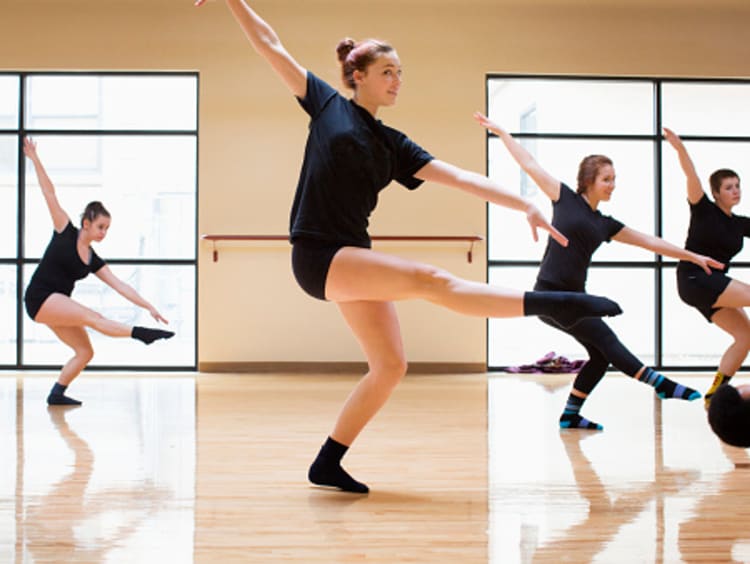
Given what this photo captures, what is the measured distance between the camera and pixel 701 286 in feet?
13.8

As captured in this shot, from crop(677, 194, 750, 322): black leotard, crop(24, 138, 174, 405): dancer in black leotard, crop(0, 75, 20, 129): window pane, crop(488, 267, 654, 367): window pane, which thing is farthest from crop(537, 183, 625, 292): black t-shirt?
crop(0, 75, 20, 129): window pane

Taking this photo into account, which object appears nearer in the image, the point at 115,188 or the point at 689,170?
the point at 689,170

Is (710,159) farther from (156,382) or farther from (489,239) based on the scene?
(156,382)

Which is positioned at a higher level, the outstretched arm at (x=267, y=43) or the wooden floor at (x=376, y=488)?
the outstretched arm at (x=267, y=43)

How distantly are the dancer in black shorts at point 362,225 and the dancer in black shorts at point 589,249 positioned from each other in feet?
3.60

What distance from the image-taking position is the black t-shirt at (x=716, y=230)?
4348 mm

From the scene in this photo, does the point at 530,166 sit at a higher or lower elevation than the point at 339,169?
higher

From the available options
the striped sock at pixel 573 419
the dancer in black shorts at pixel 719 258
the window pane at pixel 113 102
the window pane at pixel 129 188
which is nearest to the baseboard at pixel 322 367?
the window pane at pixel 129 188

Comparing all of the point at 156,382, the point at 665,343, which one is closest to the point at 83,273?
the point at 156,382

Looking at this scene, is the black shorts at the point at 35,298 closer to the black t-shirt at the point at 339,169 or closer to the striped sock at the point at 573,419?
the black t-shirt at the point at 339,169

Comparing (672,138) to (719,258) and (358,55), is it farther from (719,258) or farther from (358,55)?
(358,55)

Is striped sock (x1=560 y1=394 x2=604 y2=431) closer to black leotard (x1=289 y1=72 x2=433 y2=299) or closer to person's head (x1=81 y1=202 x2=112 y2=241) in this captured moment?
black leotard (x1=289 y1=72 x2=433 y2=299)

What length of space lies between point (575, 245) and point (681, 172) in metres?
4.62

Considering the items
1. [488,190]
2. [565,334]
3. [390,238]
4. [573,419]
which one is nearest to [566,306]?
[488,190]
